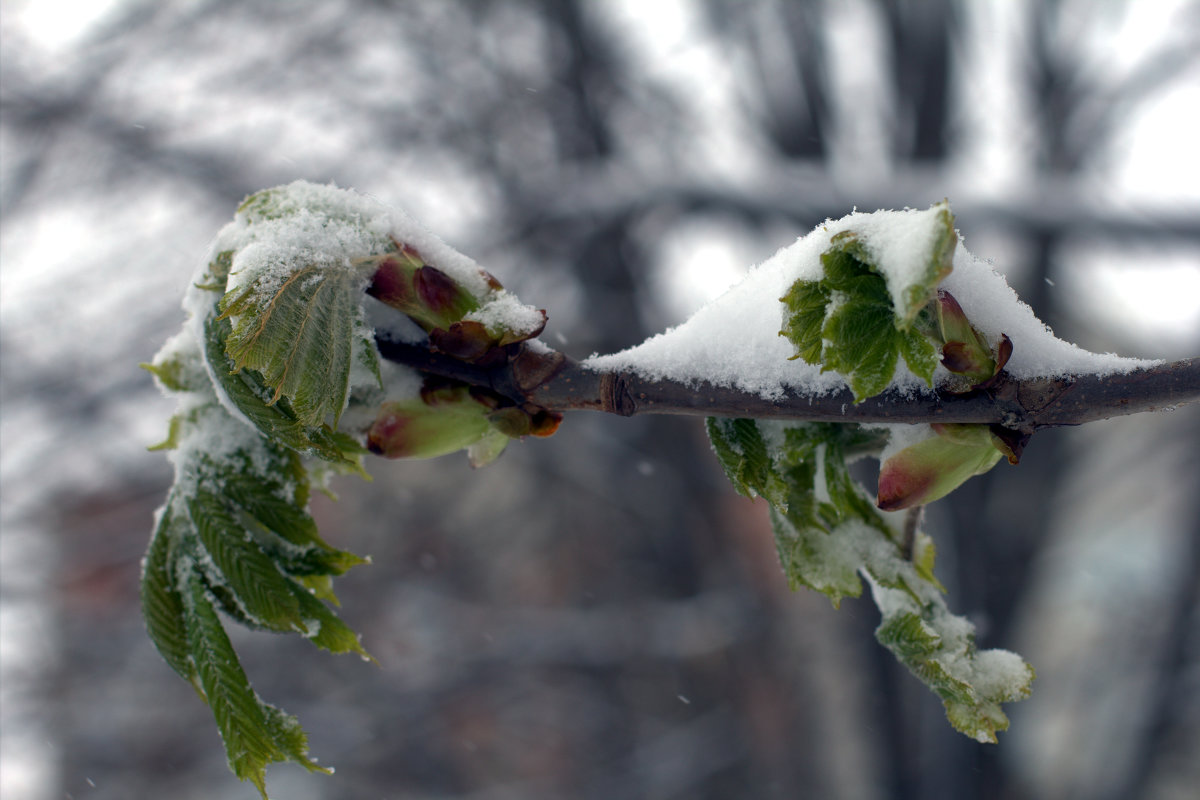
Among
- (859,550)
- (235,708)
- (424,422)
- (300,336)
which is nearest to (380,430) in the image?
(424,422)

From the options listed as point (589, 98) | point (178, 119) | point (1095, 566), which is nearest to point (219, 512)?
point (178, 119)

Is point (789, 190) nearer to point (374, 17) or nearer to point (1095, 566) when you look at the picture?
point (374, 17)

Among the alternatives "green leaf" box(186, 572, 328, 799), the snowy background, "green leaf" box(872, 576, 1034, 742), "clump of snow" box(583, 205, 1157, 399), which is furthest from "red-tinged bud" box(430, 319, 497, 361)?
the snowy background

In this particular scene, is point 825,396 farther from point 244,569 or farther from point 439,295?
point 244,569

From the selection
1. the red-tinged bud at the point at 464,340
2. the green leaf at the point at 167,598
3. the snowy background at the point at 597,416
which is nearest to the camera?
the red-tinged bud at the point at 464,340

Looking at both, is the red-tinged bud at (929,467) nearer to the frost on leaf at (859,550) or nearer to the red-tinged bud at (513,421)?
the frost on leaf at (859,550)

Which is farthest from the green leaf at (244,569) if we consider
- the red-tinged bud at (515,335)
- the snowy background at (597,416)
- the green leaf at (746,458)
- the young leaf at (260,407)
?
the snowy background at (597,416)

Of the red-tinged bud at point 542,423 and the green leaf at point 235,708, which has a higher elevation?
the red-tinged bud at point 542,423
